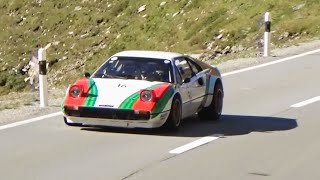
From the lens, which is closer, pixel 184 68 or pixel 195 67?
pixel 184 68

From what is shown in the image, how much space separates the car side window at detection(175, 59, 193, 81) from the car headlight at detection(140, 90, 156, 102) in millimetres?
1113

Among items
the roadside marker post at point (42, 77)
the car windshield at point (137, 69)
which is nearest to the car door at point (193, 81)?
the car windshield at point (137, 69)

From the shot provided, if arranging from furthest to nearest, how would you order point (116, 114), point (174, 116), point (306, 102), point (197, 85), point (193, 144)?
1. point (306, 102)
2. point (197, 85)
3. point (174, 116)
4. point (116, 114)
5. point (193, 144)

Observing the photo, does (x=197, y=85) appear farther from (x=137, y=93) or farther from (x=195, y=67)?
(x=137, y=93)

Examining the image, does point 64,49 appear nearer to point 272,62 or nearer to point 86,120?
point 272,62

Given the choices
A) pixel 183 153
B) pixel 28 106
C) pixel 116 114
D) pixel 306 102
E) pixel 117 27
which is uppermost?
pixel 116 114

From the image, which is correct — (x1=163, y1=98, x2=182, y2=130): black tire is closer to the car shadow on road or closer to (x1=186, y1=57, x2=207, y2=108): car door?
the car shadow on road

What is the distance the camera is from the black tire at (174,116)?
1158 cm

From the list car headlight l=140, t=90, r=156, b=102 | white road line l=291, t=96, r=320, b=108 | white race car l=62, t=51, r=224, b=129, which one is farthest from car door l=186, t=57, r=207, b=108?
white road line l=291, t=96, r=320, b=108

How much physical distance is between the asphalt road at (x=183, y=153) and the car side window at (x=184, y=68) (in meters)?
0.80

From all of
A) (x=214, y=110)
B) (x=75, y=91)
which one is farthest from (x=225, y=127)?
(x=75, y=91)

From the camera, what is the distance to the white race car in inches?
441

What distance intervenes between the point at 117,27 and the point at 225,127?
109ft

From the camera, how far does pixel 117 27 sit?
45.4 metres
